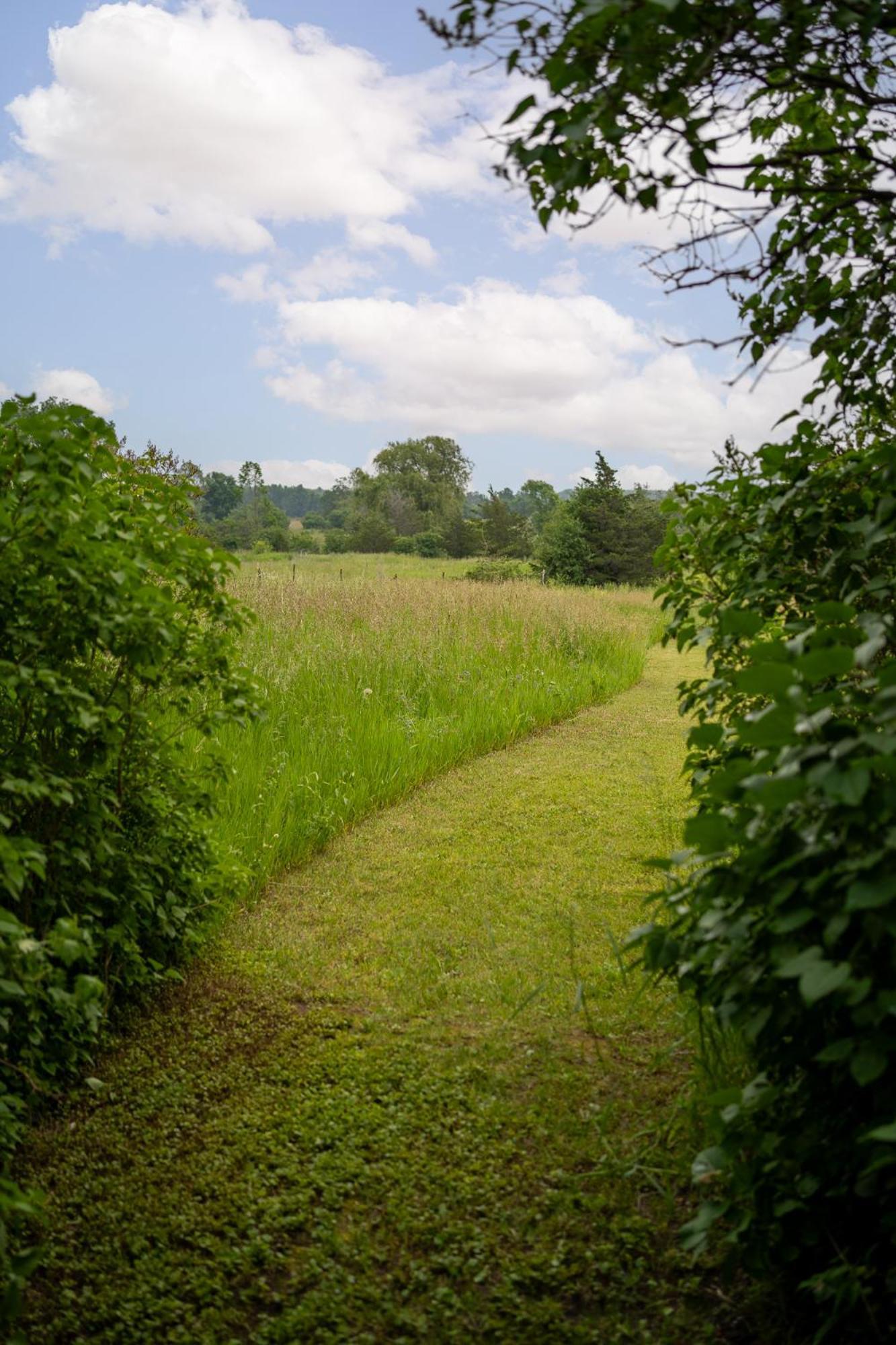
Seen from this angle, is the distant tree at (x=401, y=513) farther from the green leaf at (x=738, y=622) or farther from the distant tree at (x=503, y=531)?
the green leaf at (x=738, y=622)

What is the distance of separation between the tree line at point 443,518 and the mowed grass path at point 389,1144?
183 cm

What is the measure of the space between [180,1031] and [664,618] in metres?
16.3

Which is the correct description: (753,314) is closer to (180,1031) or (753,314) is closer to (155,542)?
(155,542)

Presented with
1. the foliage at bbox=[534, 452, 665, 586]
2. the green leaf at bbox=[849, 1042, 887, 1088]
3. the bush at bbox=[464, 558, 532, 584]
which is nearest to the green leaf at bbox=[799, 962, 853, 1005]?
the green leaf at bbox=[849, 1042, 887, 1088]

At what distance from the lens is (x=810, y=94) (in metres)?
2.72

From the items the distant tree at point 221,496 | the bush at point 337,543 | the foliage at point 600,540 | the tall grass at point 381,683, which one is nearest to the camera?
the tall grass at point 381,683

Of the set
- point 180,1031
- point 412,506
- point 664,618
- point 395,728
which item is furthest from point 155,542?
point 412,506

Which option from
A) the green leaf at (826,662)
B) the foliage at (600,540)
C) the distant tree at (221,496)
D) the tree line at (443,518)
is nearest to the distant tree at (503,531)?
the tree line at (443,518)

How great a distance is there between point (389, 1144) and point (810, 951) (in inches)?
70.4

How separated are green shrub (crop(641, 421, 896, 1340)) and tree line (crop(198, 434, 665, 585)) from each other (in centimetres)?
175

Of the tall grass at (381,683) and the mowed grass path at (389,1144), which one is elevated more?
the tall grass at (381,683)

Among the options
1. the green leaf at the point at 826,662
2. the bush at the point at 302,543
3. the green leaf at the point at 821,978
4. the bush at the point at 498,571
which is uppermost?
the bush at the point at 302,543

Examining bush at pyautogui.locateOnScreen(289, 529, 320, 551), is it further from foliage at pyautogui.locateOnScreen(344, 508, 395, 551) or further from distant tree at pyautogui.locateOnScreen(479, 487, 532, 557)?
distant tree at pyautogui.locateOnScreen(479, 487, 532, 557)

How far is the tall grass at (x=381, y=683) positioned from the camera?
5.43 meters
